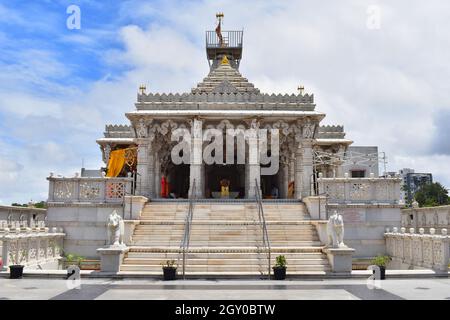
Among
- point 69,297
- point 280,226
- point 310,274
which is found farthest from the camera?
point 280,226

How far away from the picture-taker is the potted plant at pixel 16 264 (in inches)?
619

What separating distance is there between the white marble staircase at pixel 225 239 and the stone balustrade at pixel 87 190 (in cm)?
181

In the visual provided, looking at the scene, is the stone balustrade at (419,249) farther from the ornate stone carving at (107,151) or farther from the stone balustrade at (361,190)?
the ornate stone carving at (107,151)

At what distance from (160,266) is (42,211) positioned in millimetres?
15832

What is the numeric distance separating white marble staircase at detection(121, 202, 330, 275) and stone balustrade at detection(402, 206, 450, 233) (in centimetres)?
805

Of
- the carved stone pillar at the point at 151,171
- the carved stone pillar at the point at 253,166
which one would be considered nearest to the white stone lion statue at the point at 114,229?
the carved stone pillar at the point at 151,171

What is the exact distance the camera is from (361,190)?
23.3 metres

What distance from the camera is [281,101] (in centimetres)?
2775

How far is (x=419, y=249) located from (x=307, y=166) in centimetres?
906

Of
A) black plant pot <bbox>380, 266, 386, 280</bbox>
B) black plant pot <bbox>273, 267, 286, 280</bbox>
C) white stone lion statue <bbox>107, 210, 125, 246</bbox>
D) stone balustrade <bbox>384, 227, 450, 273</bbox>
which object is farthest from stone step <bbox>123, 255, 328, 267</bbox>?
stone balustrade <bbox>384, 227, 450, 273</bbox>

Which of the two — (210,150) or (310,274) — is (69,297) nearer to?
(310,274)
